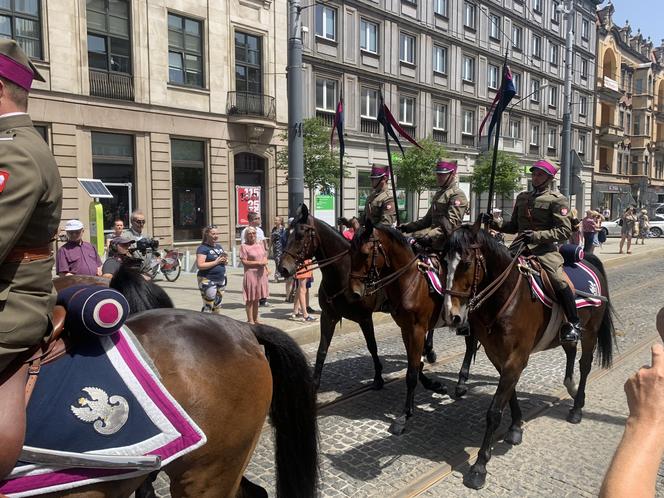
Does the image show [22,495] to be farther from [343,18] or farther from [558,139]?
[558,139]

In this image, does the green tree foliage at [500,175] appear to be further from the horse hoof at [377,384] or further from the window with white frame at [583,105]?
the horse hoof at [377,384]

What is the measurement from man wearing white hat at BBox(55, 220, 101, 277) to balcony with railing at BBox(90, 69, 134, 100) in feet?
38.0

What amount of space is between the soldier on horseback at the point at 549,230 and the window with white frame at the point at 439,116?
84.2 feet

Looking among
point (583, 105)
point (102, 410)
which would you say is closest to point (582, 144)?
point (583, 105)

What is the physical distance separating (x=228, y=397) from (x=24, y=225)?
1.30 meters

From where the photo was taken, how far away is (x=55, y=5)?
1580 centimetres

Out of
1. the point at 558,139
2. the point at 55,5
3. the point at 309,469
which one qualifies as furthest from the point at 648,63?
the point at 309,469

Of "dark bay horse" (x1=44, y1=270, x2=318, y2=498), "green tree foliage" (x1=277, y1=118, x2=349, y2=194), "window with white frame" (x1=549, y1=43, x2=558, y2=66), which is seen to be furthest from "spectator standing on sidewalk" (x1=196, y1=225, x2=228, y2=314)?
"window with white frame" (x1=549, y1=43, x2=558, y2=66)

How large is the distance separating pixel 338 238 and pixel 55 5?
49.1 feet

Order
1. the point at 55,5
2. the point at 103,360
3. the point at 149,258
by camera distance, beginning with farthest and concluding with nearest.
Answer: the point at 55,5 → the point at 149,258 → the point at 103,360

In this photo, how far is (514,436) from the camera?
4.69 meters

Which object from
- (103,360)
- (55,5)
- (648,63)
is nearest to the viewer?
(103,360)

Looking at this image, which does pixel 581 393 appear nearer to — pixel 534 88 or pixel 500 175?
pixel 500 175

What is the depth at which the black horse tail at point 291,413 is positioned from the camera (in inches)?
120
